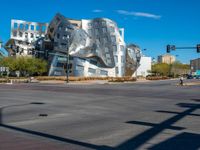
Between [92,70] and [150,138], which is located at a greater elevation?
[92,70]

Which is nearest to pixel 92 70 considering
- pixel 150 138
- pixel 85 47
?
pixel 85 47

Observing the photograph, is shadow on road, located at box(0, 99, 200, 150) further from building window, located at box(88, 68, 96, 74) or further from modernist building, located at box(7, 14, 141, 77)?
building window, located at box(88, 68, 96, 74)

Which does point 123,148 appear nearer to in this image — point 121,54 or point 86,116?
point 86,116

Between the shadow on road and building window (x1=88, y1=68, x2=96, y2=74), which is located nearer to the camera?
the shadow on road

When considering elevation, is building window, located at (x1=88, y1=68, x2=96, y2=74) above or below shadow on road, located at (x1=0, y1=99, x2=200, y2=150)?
above

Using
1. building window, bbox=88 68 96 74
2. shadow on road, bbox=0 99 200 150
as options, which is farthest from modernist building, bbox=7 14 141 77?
shadow on road, bbox=0 99 200 150

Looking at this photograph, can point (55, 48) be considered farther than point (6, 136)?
Yes

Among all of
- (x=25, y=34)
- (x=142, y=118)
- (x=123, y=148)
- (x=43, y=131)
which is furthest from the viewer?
(x=25, y=34)

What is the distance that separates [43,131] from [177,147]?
411 centimetres

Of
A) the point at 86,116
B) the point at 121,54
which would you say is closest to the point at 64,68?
the point at 121,54

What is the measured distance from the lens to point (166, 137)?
31.8 ft

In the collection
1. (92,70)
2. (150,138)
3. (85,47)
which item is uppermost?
(85,47)

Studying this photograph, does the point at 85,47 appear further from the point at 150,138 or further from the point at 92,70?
the point at 150,138

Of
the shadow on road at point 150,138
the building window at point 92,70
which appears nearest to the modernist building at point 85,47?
the building window at point 92,70
